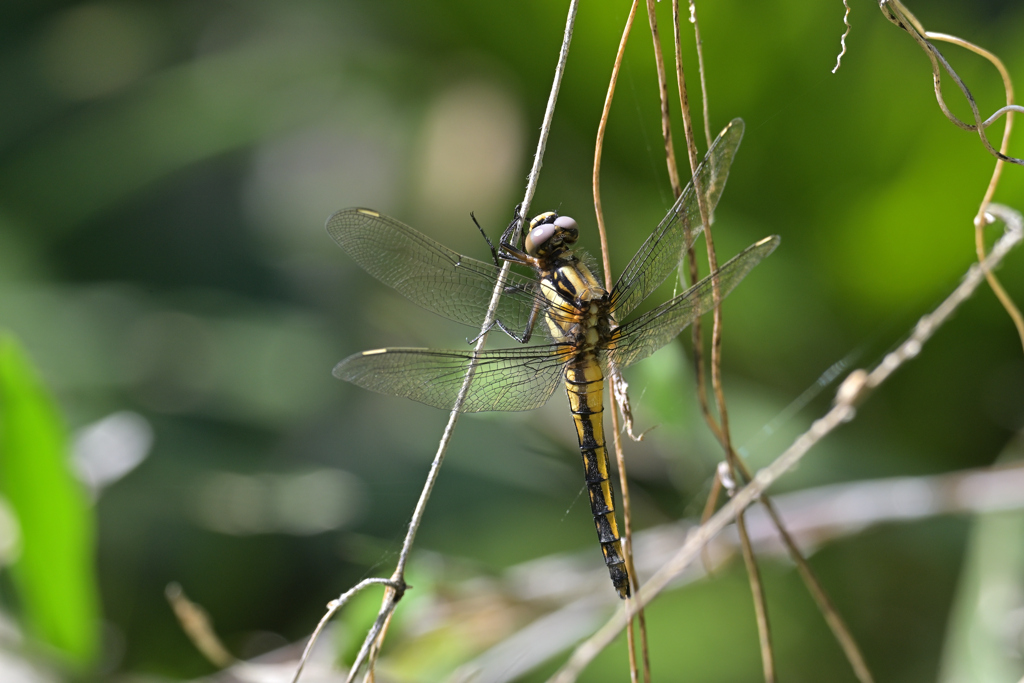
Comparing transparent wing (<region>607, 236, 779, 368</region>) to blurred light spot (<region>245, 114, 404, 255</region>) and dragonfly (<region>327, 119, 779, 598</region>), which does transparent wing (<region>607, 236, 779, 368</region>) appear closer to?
dragonfly (<region>327, 119, 779, 598</region>)

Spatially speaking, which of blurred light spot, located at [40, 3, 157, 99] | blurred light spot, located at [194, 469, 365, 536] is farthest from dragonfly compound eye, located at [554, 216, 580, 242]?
blurred light spot, located at [40, 3, 157, 99]

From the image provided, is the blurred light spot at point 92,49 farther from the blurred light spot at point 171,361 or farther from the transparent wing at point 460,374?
the transparent wing at point 460,374

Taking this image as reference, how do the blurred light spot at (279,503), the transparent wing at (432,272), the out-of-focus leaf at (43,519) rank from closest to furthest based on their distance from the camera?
the transparent wing at (432,272)
the out-of-focus leaf at (43,519)
the blurred light spot at (279,503)

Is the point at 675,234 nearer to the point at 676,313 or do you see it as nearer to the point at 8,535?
the point at 676,313

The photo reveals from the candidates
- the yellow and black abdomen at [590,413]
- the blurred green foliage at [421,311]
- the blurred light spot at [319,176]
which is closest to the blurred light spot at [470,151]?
the blurred green foliage at [421,311]

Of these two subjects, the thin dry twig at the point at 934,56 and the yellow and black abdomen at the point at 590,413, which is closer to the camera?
the thin dry twig at the point at 934,56
